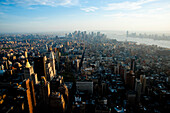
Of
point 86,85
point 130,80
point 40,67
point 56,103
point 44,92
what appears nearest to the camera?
point 56,103

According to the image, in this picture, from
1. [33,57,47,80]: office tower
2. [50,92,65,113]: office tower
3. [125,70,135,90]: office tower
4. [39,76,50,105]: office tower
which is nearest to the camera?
[50,92,65,113]: office tower

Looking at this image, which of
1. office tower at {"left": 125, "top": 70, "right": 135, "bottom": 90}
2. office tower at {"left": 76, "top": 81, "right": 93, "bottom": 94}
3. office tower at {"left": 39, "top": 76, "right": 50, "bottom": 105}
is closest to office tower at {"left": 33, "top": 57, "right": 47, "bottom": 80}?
office tower at {"left": 76, "top": 81, "right": 93, "bottom": 94}

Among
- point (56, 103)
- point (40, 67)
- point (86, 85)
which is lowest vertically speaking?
point (86, 85)

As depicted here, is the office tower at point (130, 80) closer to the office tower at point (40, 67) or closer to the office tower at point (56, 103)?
the office tower at point (56, 103)

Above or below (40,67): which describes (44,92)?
below

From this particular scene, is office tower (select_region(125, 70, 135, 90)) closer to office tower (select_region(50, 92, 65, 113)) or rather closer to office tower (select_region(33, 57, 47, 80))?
office tower (select_region(50, 92, 65, 113))

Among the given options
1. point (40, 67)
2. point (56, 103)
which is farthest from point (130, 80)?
point (40, 67)

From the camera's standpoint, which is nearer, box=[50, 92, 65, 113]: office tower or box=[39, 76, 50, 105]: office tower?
box=[50, 92, 65, 113]: office tower

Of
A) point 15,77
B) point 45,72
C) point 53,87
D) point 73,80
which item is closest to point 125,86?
point 73,80

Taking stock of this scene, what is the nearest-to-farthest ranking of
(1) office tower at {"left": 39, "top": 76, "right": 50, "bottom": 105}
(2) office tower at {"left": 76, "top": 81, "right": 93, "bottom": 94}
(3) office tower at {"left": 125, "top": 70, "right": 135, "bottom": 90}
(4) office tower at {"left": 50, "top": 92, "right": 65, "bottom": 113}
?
(4) office tower at {"left": 50, "top": 92, "right": 65, "bottom": 113}
(1) office tower at {"left": 39, "top": 76, "right": 50, "bottom": 105}
(2) office tower at {"left": 76, "top": 81, "right": 93, "bottom": 94}
(3) office tower at {"left": 125, "top": 70, "right": 135, "bottom": 90}

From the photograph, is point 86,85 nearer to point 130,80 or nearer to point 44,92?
point 44,92

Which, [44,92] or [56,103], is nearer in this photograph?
[56,103]
